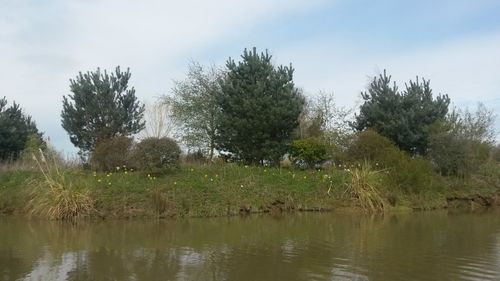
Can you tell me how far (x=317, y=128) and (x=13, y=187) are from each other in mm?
15947

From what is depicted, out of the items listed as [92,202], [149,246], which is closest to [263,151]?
[92,202]

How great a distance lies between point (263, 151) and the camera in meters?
25.9

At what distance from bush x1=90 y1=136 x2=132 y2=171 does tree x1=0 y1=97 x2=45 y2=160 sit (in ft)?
26.6

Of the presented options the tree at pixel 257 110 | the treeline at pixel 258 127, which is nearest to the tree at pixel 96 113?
the treeline at pixel 258 127

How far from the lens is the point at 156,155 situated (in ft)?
74.5

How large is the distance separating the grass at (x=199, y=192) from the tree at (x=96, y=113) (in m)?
6.36

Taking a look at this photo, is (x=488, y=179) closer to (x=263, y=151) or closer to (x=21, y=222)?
(x=263, y=151)

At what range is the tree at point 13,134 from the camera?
3072cm

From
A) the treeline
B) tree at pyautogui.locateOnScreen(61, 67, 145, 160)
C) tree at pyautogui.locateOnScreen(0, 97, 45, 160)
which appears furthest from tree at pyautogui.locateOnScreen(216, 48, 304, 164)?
tree at pyautogui.locateOnScreen(0, 97, 45, 160)

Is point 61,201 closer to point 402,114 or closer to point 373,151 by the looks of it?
point 373,151

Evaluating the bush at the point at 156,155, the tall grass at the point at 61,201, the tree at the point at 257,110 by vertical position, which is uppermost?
the tree at the point at 257,110

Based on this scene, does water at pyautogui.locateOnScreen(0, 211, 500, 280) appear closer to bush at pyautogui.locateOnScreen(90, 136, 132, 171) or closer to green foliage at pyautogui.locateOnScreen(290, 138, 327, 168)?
bush at pyautogui.locateOnScreen(90, 136, 132, 171)

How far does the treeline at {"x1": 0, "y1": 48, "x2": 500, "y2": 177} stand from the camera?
81.5ft

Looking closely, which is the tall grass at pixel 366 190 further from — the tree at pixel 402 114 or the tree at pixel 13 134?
the tree at pixel 13 134
